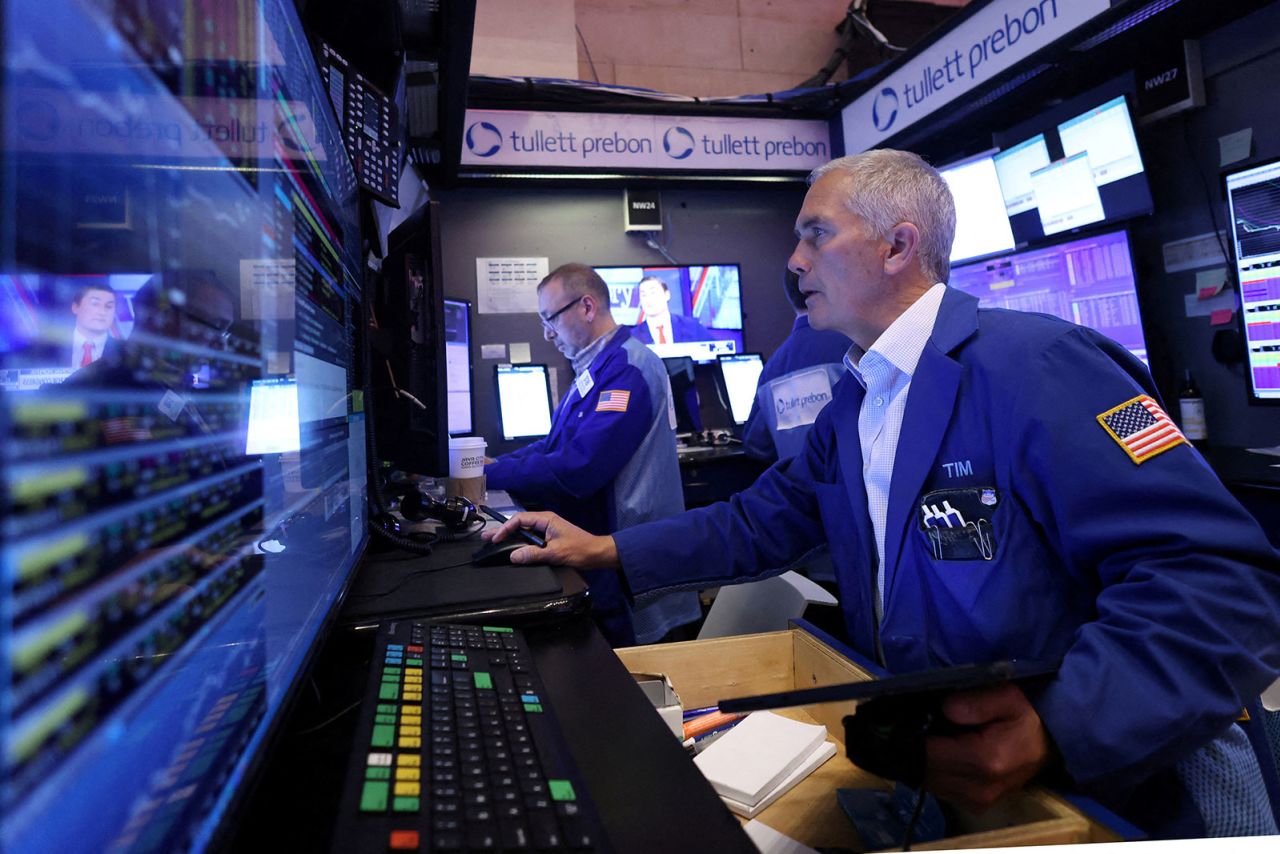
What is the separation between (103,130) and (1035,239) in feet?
10.3

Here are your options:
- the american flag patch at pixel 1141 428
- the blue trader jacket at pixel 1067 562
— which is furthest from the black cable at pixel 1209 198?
the american flag patch at pixel 1141 428

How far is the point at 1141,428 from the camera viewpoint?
0.81 m

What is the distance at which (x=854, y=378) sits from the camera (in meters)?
1.22

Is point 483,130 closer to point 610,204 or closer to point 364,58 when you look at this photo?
point 610,204

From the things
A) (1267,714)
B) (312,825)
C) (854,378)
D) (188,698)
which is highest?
(854,378)

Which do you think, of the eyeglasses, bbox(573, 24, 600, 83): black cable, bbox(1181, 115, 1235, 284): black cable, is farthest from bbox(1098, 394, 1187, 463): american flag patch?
bbox(573, 24, 600, 83): black cable

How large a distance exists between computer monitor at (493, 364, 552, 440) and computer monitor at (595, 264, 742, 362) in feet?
1.97

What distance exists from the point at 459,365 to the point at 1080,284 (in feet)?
8.59

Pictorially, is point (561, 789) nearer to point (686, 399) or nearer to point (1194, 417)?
point (1194, 417)

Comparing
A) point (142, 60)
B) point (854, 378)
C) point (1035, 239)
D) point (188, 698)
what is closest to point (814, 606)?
point (854, 378)

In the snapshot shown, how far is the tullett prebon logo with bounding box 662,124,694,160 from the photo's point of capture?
3.71m

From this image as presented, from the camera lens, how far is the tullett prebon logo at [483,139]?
3432 mm

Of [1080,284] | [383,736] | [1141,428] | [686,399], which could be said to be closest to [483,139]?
[686,399]

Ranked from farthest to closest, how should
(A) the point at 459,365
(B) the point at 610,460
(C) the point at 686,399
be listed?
(C) the point at 686,399
(A) the point at 459,365
(B) the point at 610,460
